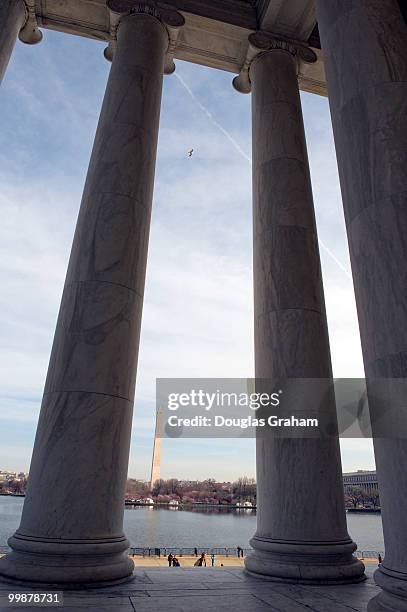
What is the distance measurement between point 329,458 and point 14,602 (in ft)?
247

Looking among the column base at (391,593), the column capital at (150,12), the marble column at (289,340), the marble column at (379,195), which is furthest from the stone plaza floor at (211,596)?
the column capital at (150,12)

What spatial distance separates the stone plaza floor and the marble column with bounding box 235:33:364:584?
7.16 m

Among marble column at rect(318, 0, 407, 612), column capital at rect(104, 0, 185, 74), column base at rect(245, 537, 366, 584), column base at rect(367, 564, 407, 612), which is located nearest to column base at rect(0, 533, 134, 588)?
column base at rect(245, 537, 366, 584)

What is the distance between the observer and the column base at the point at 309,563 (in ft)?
328

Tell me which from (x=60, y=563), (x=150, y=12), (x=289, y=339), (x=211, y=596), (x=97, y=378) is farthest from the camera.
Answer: (x=150, y=12)

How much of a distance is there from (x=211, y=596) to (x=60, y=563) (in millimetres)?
29380

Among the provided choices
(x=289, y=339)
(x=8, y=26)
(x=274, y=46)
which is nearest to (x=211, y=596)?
(x=289, y=339)

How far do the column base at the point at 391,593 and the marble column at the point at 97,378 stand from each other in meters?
51.6

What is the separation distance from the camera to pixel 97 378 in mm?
102250

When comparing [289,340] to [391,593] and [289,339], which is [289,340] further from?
[391,593]

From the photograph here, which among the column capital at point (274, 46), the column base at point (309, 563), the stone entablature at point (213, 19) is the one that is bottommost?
the column base at point (309, 563)

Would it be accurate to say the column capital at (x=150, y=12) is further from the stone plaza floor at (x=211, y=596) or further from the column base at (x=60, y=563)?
the stone plaza floor at (x=211, y=596)

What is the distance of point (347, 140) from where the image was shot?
284ft

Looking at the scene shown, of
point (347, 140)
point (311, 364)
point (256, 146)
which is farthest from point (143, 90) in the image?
point (311, 364)
